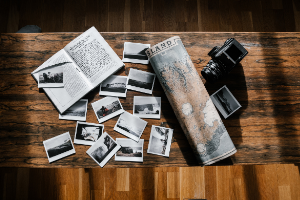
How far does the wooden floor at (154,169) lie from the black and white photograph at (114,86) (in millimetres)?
931

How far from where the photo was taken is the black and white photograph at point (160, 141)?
1.08 metres

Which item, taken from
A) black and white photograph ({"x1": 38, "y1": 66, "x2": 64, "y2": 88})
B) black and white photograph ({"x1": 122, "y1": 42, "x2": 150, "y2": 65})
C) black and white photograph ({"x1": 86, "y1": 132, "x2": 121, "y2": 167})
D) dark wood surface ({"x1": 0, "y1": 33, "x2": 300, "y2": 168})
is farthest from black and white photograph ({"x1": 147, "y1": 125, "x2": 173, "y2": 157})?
black and white photograph ({"x1": 38, "y1": 66, "x2": 64, "y2": 88})

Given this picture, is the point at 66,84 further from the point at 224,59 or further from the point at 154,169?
the point at 154,169

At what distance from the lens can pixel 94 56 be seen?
3.79 ft

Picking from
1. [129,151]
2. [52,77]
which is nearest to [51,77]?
[52,77]

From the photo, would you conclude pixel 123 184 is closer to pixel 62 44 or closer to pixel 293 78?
pixel 62 44

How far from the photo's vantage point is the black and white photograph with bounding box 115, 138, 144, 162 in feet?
3.54

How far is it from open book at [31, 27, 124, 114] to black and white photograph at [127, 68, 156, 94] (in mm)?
92

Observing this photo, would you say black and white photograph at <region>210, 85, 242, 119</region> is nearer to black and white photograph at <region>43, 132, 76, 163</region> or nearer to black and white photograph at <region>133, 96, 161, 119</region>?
black and white photograph at <region>133, 96, 161, 119</region>

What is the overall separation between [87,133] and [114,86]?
0.99 feet

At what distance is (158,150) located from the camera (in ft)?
3.56

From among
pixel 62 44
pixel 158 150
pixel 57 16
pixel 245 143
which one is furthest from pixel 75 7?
pixel 245 143

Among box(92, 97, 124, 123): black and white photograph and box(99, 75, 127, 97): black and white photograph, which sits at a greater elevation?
box(99, 75, 127, 97): black and white photograph

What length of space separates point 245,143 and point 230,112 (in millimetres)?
189
